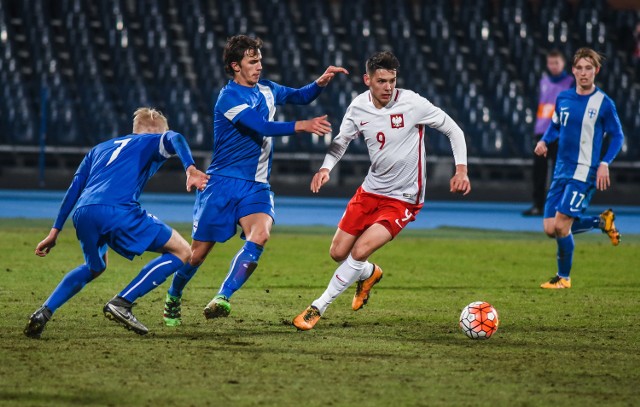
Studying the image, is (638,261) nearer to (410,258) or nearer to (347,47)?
(410,258)

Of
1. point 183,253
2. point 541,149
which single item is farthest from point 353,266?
point 541,149

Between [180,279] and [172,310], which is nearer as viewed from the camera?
[172,310]

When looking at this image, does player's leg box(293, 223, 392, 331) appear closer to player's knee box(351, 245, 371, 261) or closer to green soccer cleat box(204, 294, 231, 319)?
player's knee box(351, 245, 371, 261)

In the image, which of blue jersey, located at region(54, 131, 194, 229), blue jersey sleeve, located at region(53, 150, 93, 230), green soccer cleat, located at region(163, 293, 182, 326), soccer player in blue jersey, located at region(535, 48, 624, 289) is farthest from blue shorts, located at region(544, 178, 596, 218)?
blue jersey sleeve, located at region(53, 150, 93, 230)

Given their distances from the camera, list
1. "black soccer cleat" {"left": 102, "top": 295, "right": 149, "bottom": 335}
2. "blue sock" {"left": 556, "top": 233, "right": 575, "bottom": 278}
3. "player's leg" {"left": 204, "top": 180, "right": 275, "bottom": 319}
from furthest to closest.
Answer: "blue sock" {"left": 556, "top": 233, "right": 575, "bottom": 278} < "player's leg" {"left": 204, "top": 180, "right": 275, "bottom": 319} < "black soccer cleat" {"left": 102, "top": 295, "right": 149, "bottom": 335}

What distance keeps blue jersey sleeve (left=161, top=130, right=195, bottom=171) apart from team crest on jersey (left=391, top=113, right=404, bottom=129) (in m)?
1.57

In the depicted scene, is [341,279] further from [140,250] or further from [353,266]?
[140,250]

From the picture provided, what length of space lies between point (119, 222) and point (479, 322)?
2254mm

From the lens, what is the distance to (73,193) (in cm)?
641

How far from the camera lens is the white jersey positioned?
286 inches

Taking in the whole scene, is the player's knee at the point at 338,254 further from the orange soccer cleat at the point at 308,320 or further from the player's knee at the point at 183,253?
the player's knee at the point at 183,253

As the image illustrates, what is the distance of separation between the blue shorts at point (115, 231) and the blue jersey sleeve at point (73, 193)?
8cm

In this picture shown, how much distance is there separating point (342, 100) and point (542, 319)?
579 inches

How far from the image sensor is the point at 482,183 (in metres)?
21.5
